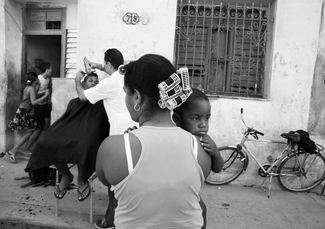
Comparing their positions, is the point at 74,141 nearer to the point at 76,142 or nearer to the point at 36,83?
the point at 76,142

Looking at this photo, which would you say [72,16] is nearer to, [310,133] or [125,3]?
[125,3]

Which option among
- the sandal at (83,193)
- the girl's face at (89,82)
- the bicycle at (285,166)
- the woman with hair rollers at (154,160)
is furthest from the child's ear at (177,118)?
the bicycle at (285,166)

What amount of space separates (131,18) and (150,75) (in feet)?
12.3

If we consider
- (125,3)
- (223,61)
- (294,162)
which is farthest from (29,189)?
(294,162)

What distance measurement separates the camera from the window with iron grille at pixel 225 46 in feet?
15.9

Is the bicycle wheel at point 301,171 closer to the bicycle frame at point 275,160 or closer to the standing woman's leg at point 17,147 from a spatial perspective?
the bicycle frame at point 275,160

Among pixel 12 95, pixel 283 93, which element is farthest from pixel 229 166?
pixel 12 95

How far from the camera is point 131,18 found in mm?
4719

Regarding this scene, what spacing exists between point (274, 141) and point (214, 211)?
1.67 meters

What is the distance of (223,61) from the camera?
5.00 metres

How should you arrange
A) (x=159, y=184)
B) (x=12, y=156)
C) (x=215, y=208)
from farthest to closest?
1. (x=12, y=156)
2. (x=215, y=208)
3. (x=159, y=184)

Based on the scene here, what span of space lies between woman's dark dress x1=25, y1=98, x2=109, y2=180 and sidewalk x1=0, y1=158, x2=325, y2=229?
630 millimetres

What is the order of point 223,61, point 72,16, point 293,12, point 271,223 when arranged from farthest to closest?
1. point 72,16
2. point 223,61
3. point 293,12
4. point 271,223

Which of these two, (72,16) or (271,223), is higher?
(72,16)
